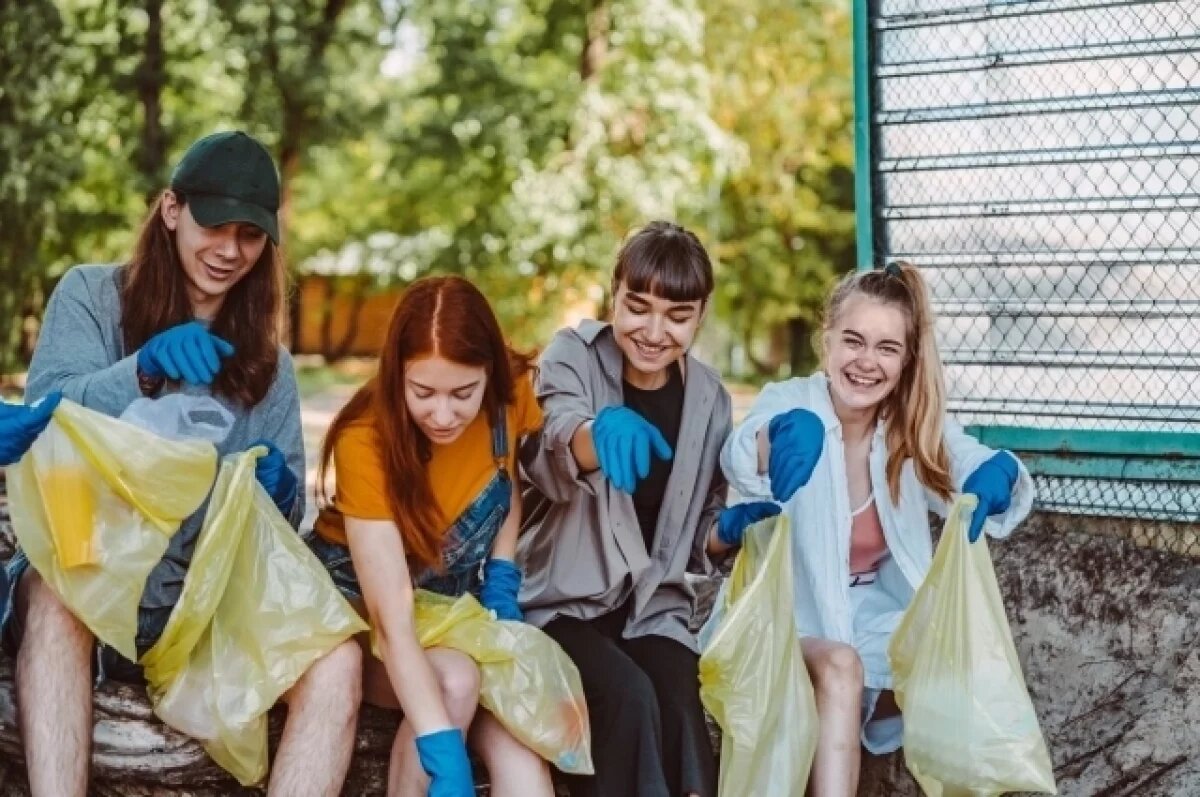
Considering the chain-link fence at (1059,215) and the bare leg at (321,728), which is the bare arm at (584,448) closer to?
the bare leg at (321,728)

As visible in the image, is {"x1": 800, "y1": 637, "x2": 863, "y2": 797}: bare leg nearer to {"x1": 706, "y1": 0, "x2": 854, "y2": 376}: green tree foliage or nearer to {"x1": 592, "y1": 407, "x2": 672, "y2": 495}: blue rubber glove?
{"x1": 592, "y1": 407, "x2": 672, "y2": 495}: blue rubber glove

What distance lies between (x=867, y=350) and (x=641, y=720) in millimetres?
842

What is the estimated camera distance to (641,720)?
2572mm

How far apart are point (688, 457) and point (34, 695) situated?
4.02 feet

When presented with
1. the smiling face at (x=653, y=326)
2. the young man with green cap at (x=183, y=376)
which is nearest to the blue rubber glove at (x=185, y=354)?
the young man with green cap at (x=183, y=376)

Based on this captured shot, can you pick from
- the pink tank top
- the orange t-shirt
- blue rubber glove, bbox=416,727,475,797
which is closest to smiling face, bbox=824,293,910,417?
the pink tank top

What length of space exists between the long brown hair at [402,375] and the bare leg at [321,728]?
25 cm

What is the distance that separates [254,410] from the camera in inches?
111

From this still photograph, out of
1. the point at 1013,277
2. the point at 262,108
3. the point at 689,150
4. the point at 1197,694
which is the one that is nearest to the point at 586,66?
the point at 689,150

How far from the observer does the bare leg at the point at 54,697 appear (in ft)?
7.95

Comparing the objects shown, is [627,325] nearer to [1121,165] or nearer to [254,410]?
[254,410]

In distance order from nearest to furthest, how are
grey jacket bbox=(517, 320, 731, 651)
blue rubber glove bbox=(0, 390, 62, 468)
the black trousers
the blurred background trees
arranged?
blue rubber glove bbox=(0, 390, 62, 468) < the black trousers < grey jacket bbox=(517, 320, 731, 651) < the blurred background trees

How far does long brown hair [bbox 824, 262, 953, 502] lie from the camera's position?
2926 millimetres

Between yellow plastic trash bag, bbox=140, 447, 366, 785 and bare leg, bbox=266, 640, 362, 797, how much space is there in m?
0.03
